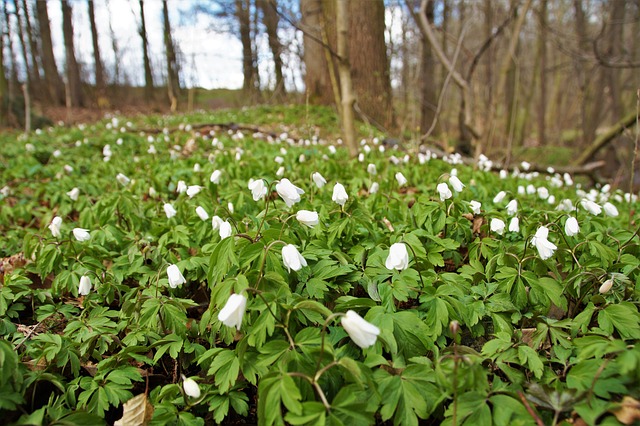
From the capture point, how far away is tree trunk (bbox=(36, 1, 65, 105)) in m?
16.8

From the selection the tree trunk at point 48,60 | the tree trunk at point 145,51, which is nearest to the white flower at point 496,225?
the tree trunk at point 145,51

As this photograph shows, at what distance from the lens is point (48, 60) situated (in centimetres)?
1773

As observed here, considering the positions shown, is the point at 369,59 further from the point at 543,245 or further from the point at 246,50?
the point at 543,245

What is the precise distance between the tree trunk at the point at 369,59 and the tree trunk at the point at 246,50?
22.4 feet

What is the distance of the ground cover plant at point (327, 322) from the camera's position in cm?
130

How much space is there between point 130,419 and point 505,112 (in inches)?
758

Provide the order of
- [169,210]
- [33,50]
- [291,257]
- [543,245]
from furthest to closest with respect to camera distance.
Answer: [33,50] < [169,210] < [543,245] < [291,257]

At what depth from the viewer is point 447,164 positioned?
517 cm

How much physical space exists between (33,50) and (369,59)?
753 inches

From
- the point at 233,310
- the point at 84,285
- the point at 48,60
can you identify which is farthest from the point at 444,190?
the point at 48,60

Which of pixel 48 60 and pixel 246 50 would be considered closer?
pixel 246 50

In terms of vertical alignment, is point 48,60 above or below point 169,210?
above

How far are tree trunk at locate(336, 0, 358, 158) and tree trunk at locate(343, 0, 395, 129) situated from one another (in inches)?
191

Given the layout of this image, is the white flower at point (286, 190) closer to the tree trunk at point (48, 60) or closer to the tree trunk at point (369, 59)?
the tree trunk at point (369, 59)
